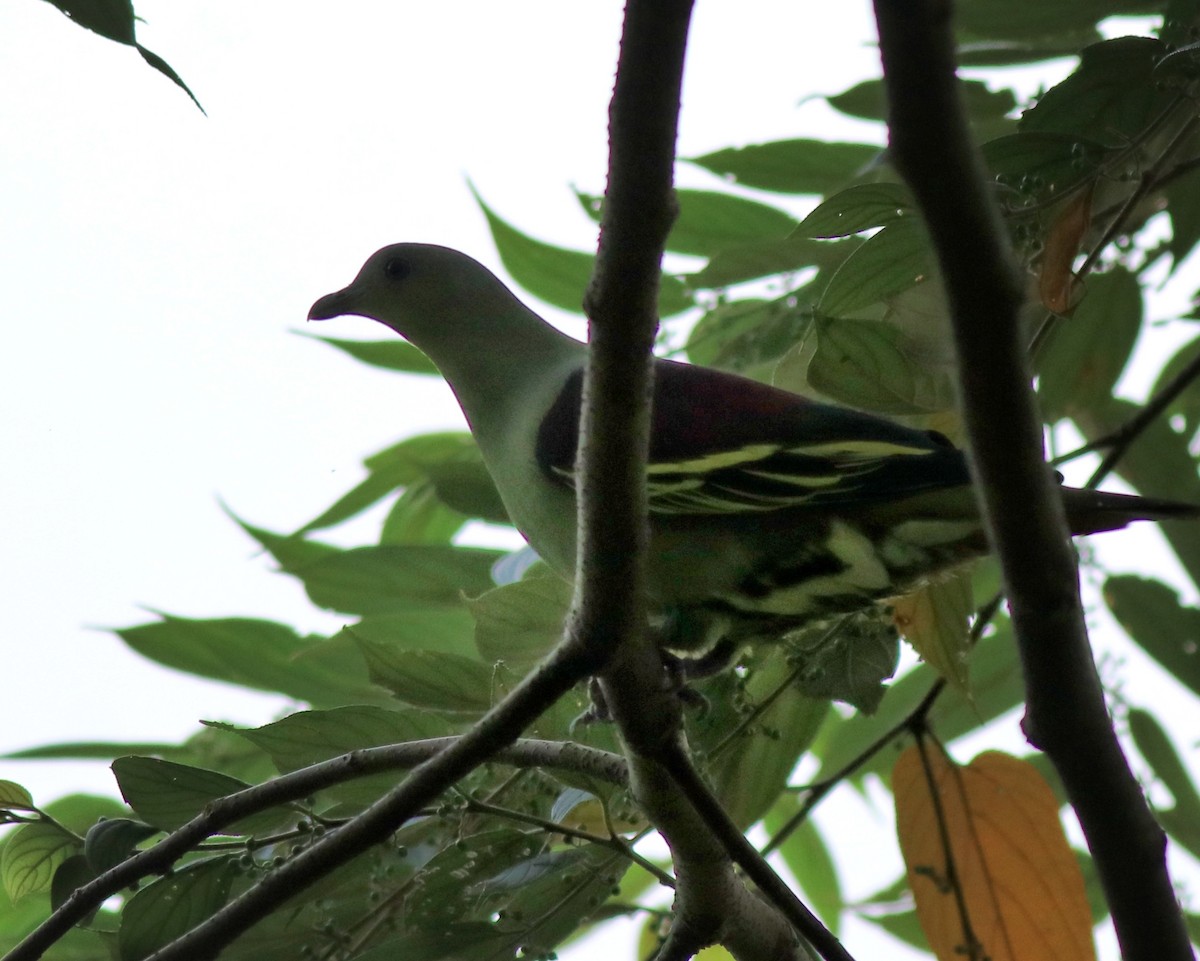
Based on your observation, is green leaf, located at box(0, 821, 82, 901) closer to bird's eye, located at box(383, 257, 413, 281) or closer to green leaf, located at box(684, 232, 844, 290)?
bird's eye, located at box(383, 257, 413, 281)

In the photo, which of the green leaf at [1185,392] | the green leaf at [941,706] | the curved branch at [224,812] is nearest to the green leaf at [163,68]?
the curved branch at [224,812]

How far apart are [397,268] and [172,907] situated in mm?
1652

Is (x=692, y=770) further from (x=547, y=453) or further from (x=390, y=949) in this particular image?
(x=547, y=453)

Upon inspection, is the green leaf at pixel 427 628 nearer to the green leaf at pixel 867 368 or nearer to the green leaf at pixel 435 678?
the green leaf at pixel 435 678

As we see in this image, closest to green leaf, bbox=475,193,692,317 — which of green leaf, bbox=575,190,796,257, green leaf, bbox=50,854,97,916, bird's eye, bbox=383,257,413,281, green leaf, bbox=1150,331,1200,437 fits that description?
green leaf, bbox=575,190,796,257

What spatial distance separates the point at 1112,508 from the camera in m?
1.91

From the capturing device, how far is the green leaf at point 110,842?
200 cm

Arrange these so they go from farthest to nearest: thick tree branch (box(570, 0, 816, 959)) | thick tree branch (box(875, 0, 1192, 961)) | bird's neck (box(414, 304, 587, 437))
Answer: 1. bird's neck (box(414, 304, 587, 437))
2. thick tree branch (box(570, 0, 816, 959))
3. thick tree branch (box(875, 0, 1192, 961))

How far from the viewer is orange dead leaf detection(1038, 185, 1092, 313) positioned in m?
2.34

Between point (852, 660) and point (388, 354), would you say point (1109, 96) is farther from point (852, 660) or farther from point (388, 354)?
point (388, 354)

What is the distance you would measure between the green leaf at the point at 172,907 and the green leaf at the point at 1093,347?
2439 millimetres

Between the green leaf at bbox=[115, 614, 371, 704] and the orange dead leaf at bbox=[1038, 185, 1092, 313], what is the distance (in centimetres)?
199

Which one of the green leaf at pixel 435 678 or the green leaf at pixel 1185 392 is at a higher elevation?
the green leaf at pixel 1185 392

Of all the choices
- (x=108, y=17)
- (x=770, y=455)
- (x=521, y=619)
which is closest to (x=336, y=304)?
(x=521, y=619)
